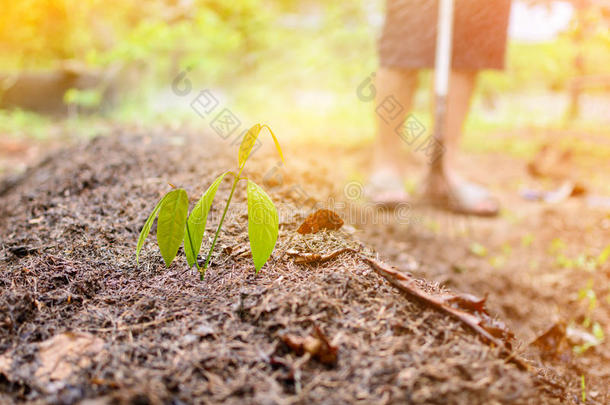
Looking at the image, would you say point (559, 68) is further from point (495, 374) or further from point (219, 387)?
point (219, 387)

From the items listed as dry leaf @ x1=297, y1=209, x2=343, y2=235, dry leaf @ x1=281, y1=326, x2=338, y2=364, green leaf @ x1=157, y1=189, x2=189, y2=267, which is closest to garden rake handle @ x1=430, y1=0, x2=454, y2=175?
dry leaf @ x1=297, y1=209, x2=343, y2=235

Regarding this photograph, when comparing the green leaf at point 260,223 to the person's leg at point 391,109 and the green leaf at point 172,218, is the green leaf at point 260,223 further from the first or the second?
the person's leg at point 391,109

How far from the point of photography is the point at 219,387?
0.80 metres

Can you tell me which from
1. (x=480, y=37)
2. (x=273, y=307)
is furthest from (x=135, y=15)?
(x=273, y=307)

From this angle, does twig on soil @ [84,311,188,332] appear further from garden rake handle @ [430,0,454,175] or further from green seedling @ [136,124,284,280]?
garden rake handle @ [430,0,454,175]

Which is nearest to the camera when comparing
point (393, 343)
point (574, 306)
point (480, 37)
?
point (393, 343)

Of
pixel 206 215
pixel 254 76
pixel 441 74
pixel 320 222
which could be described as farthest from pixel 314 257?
pixel 254 76

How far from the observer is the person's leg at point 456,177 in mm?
2977

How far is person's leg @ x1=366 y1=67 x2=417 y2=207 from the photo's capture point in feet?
10.4

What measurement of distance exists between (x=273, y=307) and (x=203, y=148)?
1.82 metres

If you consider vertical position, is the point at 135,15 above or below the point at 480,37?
above

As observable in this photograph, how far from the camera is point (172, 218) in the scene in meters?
1.08

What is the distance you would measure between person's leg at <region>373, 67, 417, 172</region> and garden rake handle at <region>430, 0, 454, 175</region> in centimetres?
26

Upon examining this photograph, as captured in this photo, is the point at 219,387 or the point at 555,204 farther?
the point at 555,204
